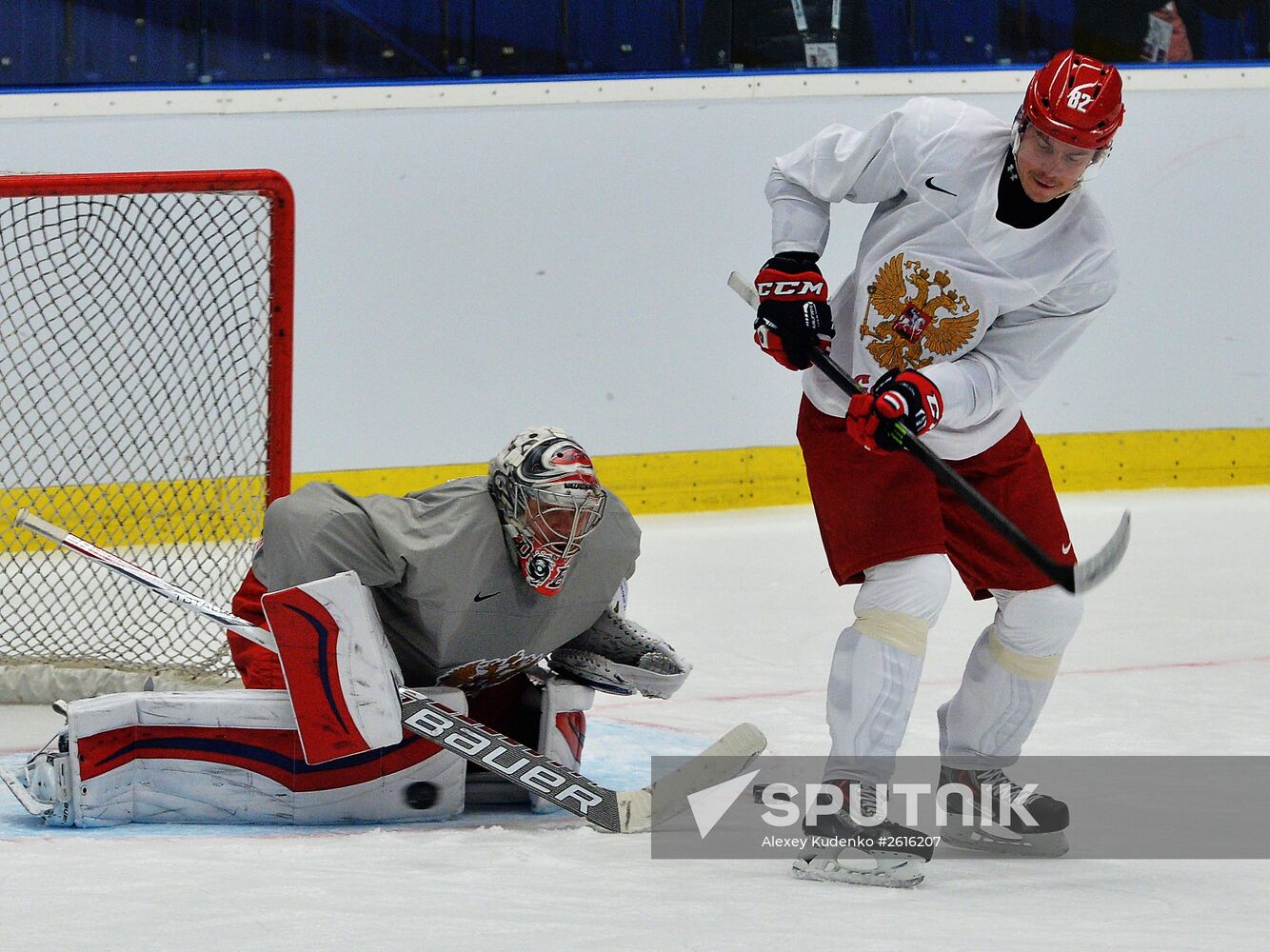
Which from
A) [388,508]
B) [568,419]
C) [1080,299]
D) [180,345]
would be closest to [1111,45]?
[568,419]

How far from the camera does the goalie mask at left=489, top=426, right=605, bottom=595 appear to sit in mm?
2252

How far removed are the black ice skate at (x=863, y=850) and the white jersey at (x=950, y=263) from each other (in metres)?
0.50

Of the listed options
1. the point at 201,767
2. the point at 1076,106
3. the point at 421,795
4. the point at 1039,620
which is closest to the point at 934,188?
the point at 1076,106

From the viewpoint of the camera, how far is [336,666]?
2.15 meters

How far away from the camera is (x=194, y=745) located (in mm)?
2236

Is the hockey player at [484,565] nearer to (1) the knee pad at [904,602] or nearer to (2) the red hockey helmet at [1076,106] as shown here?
(1) the knee pad at [904,602]

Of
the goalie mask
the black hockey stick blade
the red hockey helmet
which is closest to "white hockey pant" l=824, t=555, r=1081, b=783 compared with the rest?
the black hockey stick blade

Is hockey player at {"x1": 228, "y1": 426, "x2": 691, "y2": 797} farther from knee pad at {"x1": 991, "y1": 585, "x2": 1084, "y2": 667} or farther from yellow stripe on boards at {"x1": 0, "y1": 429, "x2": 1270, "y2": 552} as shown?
yellow stripe on boards at {"x1": 0, "y1": 429, "x2": 1270, "y2": 552}

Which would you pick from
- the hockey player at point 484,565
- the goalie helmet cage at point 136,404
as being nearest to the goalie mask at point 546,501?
the hockey player at point 484,565

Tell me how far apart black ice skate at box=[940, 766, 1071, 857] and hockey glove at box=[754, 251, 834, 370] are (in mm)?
627

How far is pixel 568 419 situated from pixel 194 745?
9.57ft

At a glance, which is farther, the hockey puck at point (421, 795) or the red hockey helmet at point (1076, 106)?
the hockey puck at point (421, 795)

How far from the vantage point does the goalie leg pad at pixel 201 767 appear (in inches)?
87.1

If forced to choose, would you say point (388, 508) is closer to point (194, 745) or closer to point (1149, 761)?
point (194, 745)
